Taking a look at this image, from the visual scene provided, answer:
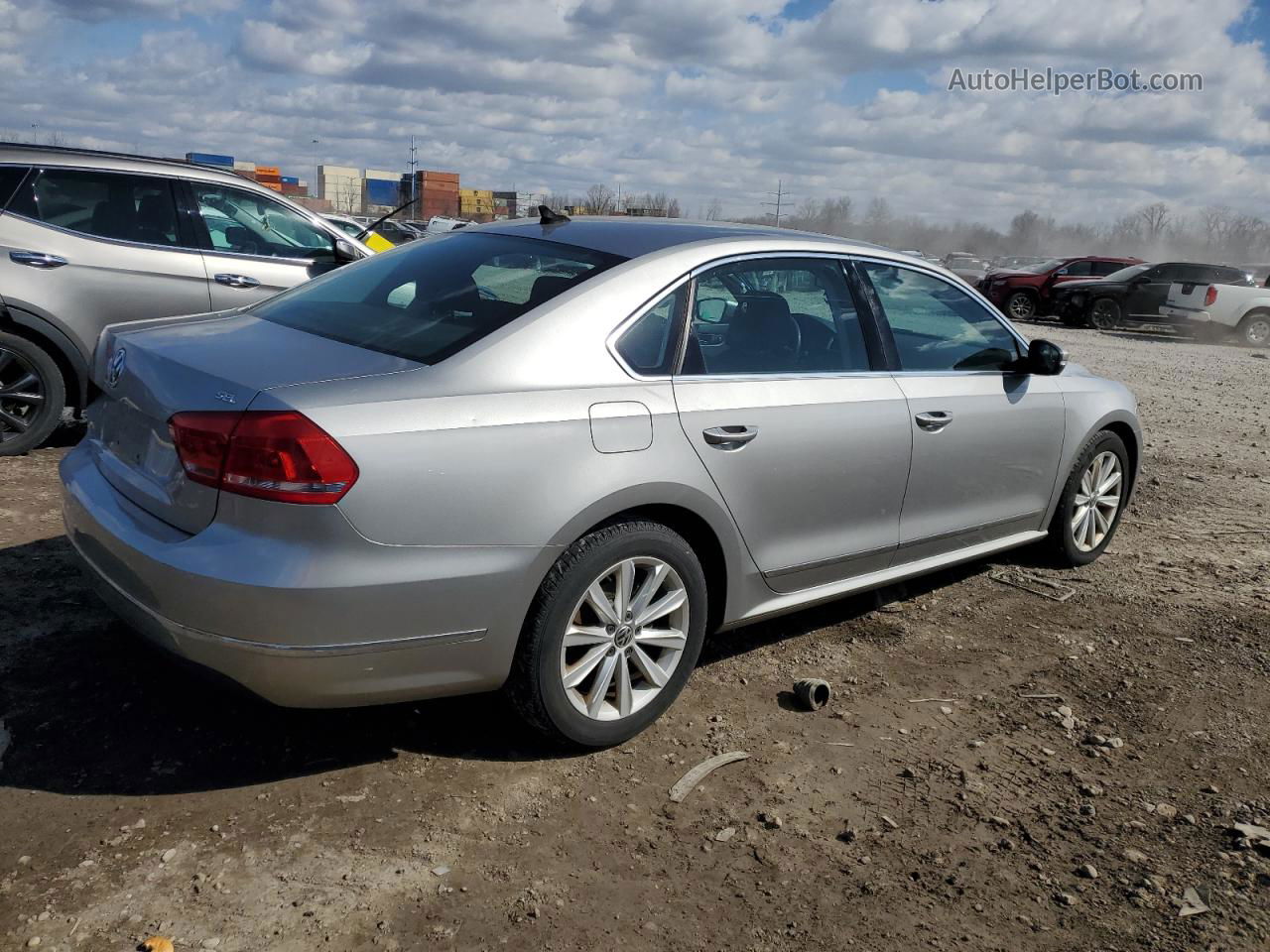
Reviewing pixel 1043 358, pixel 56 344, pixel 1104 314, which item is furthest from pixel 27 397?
pixel 1104 314

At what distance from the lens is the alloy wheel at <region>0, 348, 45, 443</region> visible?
252 inches

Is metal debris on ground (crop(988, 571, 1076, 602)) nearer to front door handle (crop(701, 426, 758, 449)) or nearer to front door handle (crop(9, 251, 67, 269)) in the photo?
front door handle (crop(701, 426, 758, 449))

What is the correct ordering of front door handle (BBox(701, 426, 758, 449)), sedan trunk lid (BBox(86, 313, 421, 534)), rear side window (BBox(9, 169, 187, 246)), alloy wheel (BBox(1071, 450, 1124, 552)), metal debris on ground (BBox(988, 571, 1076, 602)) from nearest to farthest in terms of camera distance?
1. sedan trunk lid (BBox(86, 313, 421, 534))
2. front door handle (BBox(701, 426, 758, 449))
3. metal debris on ground (BBox(988, 571, 1076, 602))
4. alloy wheel (BBox(1071, 450, 1124, 552))
5. rear side window (BBox(9, 169, 187, 246))

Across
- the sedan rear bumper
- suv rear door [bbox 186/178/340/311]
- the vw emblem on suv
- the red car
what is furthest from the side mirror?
the red car

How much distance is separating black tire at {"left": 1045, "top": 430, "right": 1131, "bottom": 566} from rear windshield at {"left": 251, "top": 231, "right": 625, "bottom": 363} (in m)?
2.93

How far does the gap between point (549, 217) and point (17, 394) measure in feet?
12.9

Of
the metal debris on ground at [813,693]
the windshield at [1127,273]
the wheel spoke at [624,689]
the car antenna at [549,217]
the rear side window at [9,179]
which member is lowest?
the metal debris on ground at [813,693]

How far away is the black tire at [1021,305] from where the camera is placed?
25.7m

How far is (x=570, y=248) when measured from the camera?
3.81 m

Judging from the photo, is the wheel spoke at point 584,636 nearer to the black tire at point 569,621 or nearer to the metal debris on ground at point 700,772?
the black tire at point 569,621

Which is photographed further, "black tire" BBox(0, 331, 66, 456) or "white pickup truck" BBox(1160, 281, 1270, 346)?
"white pickup truck" BBox(1160, 281, 1270, 346)

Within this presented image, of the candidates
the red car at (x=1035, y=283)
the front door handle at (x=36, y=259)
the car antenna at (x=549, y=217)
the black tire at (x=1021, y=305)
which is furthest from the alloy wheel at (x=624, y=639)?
the black tire at (x=1021, y=305)

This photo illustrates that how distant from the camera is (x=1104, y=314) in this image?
78.2ft

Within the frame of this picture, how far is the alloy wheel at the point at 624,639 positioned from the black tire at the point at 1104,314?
22800 mm
